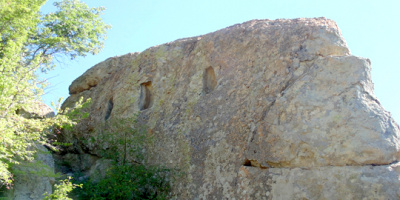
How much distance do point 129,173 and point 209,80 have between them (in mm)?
2808

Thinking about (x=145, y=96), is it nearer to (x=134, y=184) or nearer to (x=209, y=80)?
(x=209, y=80)

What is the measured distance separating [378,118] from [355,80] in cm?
82

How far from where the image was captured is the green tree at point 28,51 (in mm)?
7102

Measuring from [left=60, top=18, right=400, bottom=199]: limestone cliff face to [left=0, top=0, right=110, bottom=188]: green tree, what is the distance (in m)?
2.68

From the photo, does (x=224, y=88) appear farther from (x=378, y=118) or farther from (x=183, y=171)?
(x=378, y=118)

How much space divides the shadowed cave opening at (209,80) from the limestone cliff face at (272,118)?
3 cm

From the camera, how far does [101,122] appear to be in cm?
1195

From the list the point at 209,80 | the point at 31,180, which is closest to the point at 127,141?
the point at 31,180

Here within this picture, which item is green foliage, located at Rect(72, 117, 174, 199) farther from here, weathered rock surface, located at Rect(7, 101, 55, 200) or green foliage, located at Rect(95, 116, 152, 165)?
weathered rock surface, located at Rect(7, 101, 55, 200)

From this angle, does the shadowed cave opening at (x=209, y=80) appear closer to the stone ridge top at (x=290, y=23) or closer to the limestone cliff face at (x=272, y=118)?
the limestone cliff face at (x=272, y=118)

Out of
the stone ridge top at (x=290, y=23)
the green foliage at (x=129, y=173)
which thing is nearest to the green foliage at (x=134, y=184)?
the green foliage at (x=129, y=173)

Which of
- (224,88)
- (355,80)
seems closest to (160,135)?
(224,88)

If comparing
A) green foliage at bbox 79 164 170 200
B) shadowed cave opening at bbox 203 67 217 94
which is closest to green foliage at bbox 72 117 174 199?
green foliage at bbox 79 164 170 200

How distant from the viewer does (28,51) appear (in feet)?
44.4
